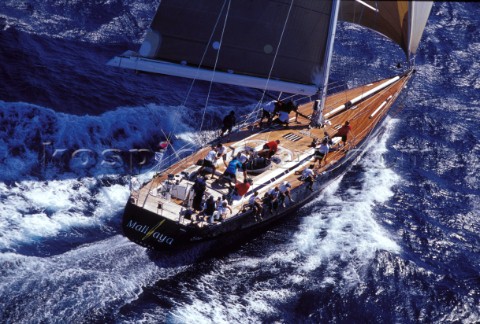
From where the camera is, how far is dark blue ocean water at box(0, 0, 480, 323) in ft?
73.6

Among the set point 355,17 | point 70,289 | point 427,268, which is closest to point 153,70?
point 70,289

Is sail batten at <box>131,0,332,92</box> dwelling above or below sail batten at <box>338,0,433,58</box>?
below

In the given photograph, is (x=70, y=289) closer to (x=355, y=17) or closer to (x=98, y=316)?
(x=98, y=316)

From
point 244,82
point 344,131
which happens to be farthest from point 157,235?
point 344,131

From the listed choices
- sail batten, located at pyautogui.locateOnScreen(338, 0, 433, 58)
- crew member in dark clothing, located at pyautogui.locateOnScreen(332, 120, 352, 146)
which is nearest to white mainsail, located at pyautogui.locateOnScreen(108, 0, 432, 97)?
sail batten, located at pyautogui.locateOnScreen(338, 0, 433, 58)

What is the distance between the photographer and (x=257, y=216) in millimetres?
26172

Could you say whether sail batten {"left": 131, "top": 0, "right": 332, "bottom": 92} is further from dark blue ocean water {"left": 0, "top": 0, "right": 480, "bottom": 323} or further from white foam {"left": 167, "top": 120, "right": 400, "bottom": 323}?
dark blue ocean water {"left": 0, "top": 0, "right": 480, "bottom": 323}

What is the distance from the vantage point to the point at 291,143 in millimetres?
31375

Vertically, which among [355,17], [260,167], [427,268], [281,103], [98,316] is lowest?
[98,316]

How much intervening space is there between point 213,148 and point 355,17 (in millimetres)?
9583

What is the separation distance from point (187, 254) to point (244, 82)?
24.4 feet

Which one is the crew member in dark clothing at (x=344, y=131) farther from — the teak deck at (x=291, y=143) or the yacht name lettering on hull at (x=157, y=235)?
the yacht name lettering on hull at (x=157, y=235)

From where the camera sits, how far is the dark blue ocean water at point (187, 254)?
73.6 feet

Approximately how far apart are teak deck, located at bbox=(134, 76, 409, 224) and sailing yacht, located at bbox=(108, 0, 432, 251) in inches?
2.8
